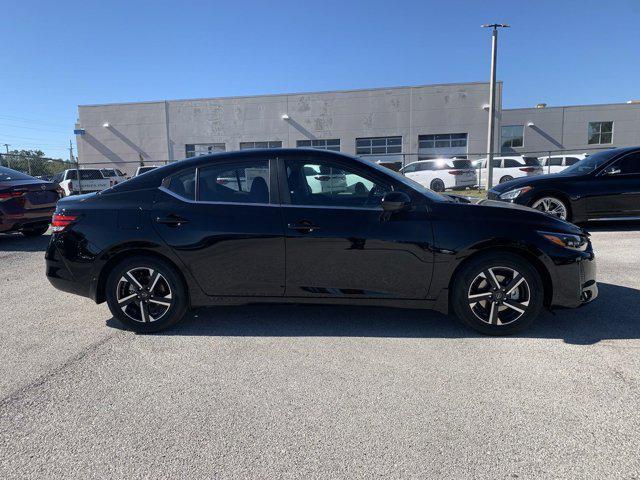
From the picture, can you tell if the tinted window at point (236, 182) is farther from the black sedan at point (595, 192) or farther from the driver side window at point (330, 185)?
the black sedan at point (595, 192)

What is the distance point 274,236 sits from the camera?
391cm

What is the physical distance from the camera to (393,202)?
375cm

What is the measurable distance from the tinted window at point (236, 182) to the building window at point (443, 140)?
3305cm

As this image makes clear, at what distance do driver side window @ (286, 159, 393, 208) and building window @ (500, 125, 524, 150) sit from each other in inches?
1518

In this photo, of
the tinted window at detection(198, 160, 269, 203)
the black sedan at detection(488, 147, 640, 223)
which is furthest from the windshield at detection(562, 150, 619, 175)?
the tinted window at detection(198, 160, 269, 203)

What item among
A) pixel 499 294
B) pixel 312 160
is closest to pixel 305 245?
pixel 312 160

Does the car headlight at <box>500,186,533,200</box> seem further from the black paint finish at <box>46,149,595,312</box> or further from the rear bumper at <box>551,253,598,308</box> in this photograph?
the rear bumper at <box>551,253,598,308</box>

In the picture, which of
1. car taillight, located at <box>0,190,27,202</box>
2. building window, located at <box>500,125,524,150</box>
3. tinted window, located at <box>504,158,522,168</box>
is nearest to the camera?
car taillight, located at <box>0,190,27,202</box>

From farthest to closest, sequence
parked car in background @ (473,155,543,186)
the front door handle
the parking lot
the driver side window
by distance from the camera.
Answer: parked car in background @ (473,155,543,186) → the driver side window → the front door handle → the parking lot

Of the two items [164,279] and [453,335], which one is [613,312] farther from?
[164,279]

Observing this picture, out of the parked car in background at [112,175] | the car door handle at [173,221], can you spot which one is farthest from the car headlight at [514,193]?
the parked car in background at [112,175]

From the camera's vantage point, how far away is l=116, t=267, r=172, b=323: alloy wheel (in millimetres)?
4090

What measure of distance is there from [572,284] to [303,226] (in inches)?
88.9

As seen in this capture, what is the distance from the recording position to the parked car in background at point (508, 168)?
2216cm
